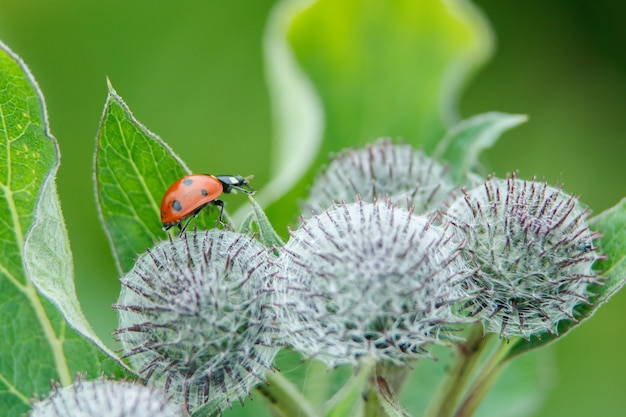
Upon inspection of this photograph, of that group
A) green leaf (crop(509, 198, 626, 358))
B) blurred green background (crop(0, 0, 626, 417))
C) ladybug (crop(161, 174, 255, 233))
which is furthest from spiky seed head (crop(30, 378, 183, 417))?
blurred green background (crop(0, 0, 626, 417))

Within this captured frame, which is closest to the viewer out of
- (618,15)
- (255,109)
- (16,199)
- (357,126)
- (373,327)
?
(373,327)

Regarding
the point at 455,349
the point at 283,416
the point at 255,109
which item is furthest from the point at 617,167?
the point at 283,416

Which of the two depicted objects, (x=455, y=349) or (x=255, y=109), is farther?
(x=255, y=109)

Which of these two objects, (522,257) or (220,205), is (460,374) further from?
(220,205)

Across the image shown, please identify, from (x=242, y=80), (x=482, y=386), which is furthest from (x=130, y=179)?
(x=242, y=80)

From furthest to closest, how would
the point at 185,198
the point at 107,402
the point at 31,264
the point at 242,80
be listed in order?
1. the point at 242,80
2. the point at 185,198
3. the point at 31,264
4. the point at 107,402

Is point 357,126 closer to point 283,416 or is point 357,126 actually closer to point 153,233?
point 153,233

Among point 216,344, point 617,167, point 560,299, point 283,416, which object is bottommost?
point 283,416

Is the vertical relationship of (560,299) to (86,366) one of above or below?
above
